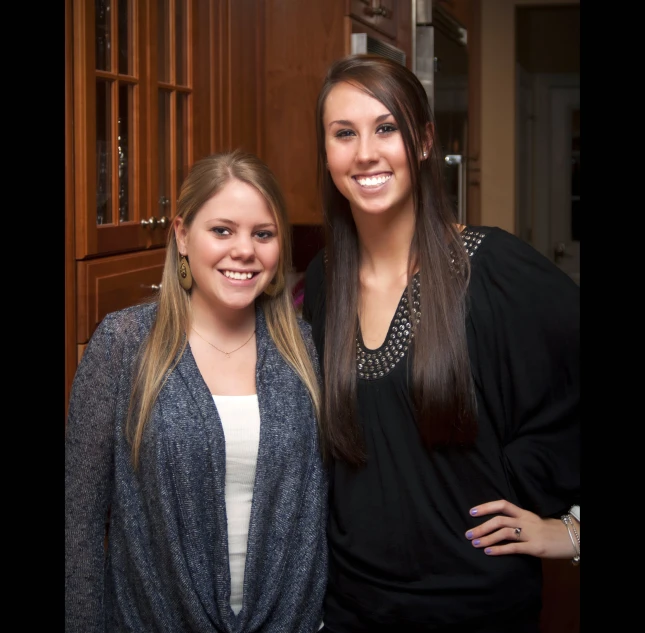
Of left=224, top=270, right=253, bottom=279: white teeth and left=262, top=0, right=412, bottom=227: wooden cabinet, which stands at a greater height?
left=262, top=0, right=412, bottom=227: wooden cabinet

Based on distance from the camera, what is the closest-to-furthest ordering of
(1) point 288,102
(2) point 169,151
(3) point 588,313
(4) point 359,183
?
(3) point 588,313
(4) point 359,183
(2) point 169,151
(1) point 288,102

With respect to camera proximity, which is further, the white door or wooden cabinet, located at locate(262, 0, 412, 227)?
the white door

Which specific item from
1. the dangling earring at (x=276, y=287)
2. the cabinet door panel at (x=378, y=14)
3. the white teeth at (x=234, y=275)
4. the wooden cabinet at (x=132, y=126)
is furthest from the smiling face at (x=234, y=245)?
the cabinet door panel at (x=378, y=14)

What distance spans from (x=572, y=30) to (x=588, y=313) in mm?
4727

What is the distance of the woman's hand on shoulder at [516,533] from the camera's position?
4.75 feet

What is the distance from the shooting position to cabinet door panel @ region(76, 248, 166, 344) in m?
1.82

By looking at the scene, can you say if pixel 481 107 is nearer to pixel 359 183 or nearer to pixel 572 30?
pixel 572 30

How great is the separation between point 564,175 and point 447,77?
1920 mm

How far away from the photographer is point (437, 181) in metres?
1.55

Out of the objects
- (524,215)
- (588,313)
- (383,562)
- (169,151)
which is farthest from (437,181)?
(524,215)

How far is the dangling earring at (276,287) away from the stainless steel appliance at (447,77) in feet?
6.47

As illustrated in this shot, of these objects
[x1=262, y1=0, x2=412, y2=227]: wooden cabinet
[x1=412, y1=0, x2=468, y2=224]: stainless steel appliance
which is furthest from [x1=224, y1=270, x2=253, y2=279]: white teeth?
[x1=412, y1=0, x2=468, y2=224]: stainless steel appliance

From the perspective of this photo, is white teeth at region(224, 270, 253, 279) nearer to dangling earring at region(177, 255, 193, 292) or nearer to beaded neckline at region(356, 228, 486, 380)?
dangling earring at region(177, 255, 193, 292)

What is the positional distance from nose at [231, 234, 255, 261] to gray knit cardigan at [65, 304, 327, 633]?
0.20 metres
